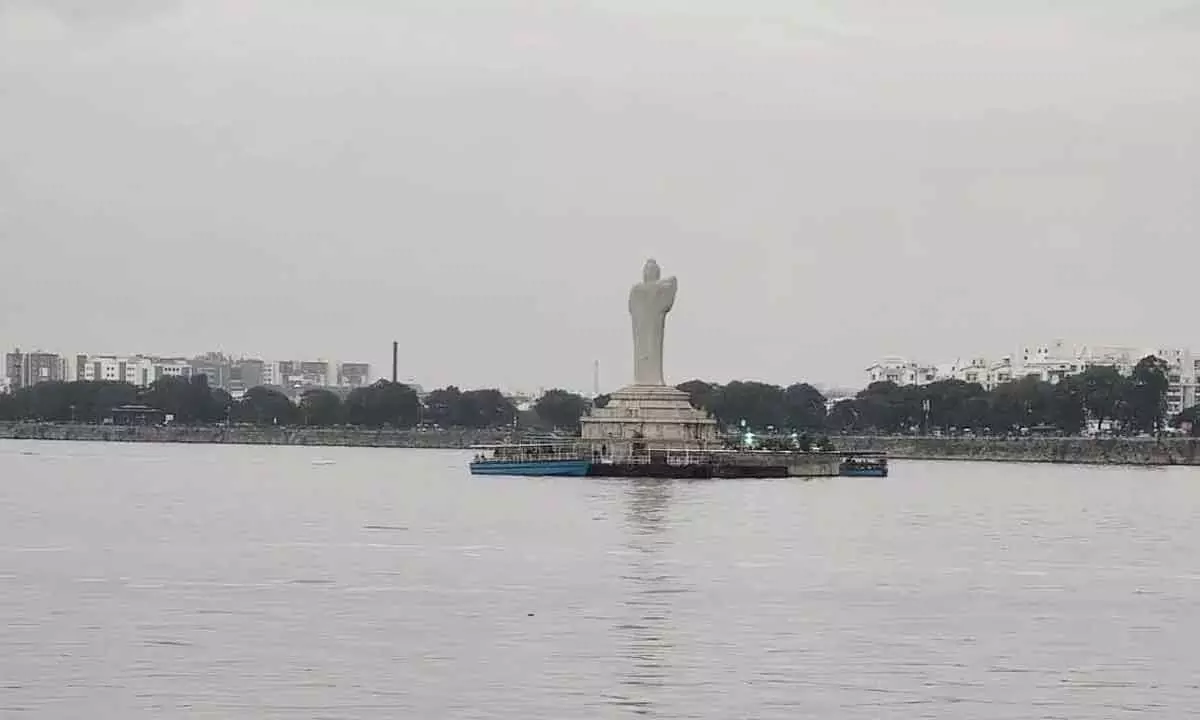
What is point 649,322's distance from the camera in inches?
3679

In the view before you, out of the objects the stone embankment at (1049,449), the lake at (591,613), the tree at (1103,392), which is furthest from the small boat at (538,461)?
the tree at (1103,392)

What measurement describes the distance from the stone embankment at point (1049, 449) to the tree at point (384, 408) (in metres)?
44.7

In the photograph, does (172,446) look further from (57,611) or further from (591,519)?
(57,611)

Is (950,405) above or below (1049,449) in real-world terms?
above

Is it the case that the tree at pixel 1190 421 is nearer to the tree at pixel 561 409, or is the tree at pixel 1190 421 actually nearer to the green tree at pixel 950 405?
the green tree at pixel 950 405

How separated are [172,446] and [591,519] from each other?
4795 inches

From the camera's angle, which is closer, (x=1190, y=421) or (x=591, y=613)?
(x=591, y=613)

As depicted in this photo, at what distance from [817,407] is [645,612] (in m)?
148

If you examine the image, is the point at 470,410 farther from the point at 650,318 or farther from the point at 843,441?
the point at 650,318

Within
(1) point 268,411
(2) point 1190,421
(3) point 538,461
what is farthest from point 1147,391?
(1) point 268,411

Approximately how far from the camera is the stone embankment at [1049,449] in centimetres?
13100

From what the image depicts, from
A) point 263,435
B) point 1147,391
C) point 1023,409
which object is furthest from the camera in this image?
point 263,435

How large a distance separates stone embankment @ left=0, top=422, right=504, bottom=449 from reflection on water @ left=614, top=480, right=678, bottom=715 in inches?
4458

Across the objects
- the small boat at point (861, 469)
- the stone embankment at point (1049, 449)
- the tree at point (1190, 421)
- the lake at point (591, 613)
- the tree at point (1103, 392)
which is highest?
the tree at point (1103, 392)
